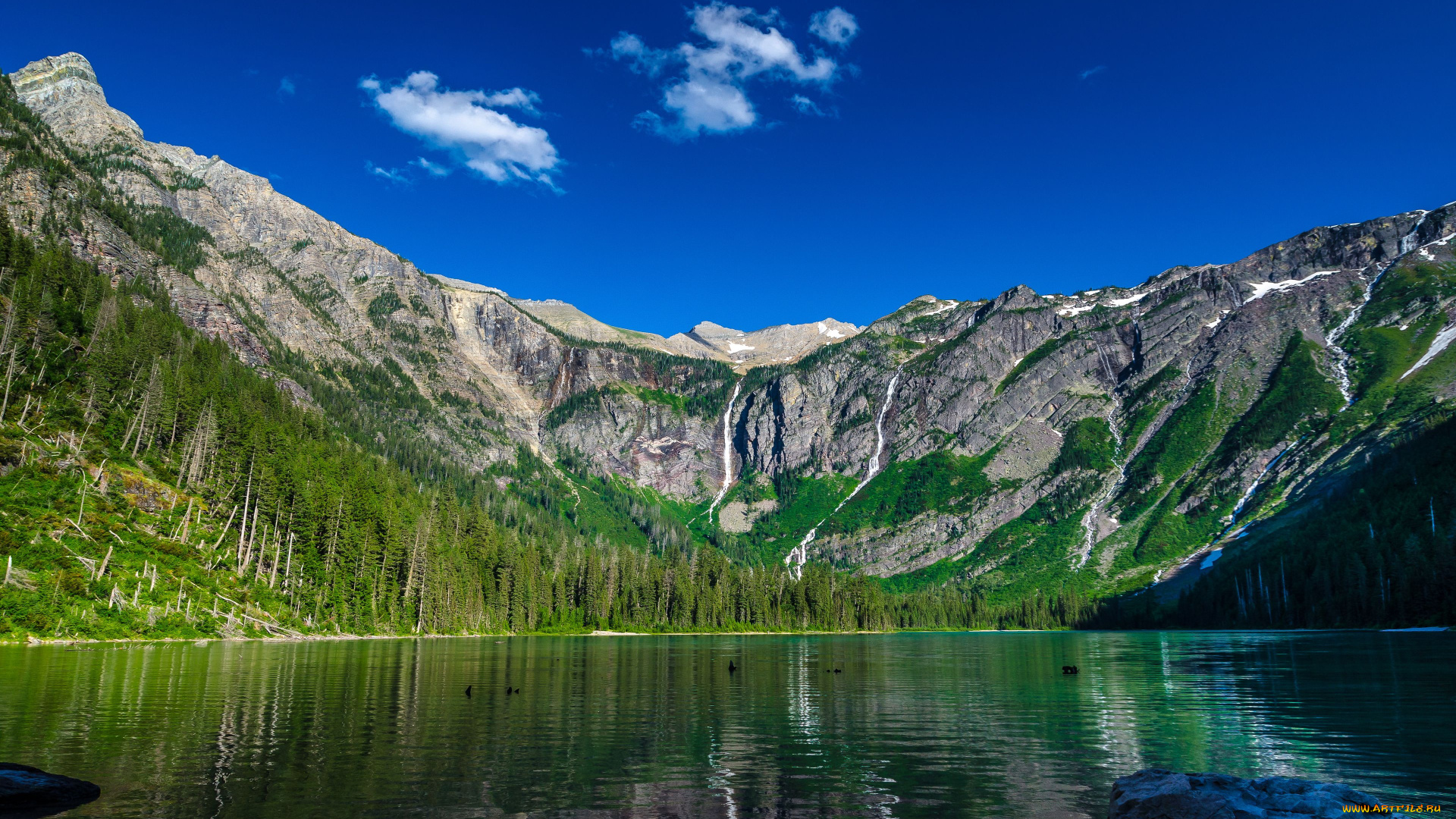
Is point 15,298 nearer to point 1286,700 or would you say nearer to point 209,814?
point 209,814

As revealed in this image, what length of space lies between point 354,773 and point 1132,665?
74132 millimetres

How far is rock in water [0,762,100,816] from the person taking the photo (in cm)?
1905

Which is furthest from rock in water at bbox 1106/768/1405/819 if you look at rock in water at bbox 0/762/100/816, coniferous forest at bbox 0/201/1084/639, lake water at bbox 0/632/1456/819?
coniferous forest at bbox 0/201/1084/639

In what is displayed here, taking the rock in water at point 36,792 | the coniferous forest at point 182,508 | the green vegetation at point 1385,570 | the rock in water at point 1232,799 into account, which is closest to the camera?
the rock in water at point 1232,799

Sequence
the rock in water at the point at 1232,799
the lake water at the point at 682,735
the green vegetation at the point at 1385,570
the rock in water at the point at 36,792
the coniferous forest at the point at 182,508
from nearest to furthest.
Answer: the rock in water at the point at 1232,799 < the rock in water at the point at 36,792 < the lake water at the point at 682,735 < the coniferous forest at the point at 182,508 < the green vegetation at the point at 1385,570

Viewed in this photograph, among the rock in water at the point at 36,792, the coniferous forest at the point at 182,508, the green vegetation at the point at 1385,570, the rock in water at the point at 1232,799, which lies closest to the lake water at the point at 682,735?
the rock in water at the point at 36,792

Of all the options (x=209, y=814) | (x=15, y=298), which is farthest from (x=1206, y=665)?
(x=15, y=298)

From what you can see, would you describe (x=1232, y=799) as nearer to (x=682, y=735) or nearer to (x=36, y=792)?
(x=682, y=735)

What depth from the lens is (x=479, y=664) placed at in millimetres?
73875

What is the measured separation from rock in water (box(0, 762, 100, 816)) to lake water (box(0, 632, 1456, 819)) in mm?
963

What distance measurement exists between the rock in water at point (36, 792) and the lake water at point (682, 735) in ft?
3.16

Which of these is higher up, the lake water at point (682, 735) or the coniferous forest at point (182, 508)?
the coniferous forest at point (182, 508)

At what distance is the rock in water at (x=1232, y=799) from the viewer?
16906 mm

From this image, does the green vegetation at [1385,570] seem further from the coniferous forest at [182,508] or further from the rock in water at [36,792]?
the rock in water at [36,792]
